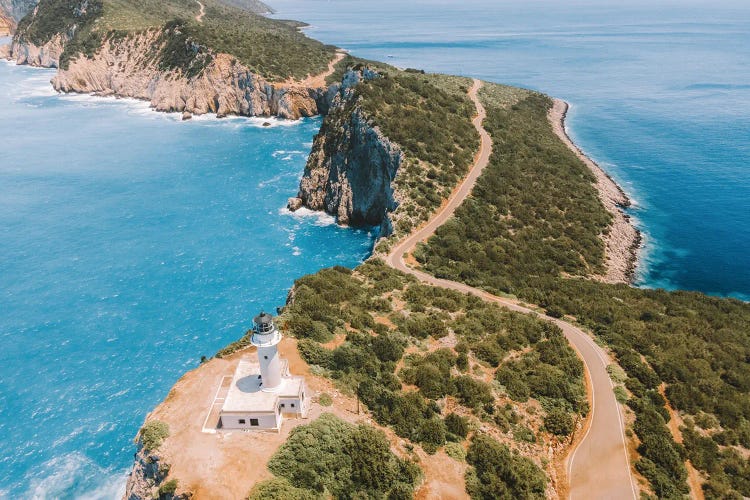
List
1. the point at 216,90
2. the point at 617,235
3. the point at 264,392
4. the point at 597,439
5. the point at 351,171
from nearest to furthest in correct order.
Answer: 1. the point at 264,392
2. the point at 597,439
3. the point at 617,235
4. the point at 351,171
5. the point at 216,90

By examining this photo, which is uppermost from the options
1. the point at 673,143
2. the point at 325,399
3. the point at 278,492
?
the point at 673,143

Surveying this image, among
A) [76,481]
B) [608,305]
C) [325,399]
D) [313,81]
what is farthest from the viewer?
[313,81]

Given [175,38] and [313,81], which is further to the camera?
[175,38]

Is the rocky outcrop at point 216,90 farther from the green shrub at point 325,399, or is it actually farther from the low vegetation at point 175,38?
the green shrub at point 325,399

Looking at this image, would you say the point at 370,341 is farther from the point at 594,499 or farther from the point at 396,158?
the point at 396,158

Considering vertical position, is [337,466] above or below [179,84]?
below

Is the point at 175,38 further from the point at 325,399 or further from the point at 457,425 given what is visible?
the point at 457,425

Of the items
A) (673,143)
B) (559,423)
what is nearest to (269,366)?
(559,423)

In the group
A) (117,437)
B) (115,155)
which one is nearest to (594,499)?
(117,437)
